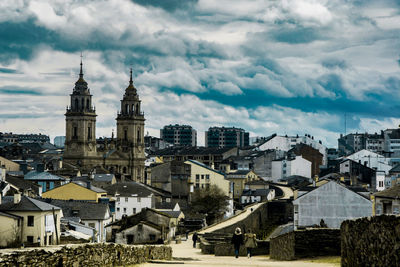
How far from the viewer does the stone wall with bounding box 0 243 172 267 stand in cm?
1252

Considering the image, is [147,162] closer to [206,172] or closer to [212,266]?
[206,172]

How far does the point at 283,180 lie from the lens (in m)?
138

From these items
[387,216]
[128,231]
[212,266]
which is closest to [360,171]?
[128,231]

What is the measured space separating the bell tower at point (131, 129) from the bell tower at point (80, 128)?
25.0ft

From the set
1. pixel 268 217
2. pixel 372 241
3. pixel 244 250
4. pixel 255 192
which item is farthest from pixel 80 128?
pixel 372 241

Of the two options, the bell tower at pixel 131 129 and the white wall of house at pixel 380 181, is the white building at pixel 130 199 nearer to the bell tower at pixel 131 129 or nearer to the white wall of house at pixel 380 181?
the white wall of house at pixel 380 181

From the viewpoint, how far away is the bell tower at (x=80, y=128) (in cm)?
15375

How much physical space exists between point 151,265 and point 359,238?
8471mm

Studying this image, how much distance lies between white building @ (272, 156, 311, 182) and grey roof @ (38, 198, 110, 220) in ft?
279

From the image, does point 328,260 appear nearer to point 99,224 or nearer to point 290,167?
point 99,224

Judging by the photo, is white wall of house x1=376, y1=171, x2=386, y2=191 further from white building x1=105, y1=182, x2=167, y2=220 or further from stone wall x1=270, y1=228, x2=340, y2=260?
stone wall x1=270, y1=228, x2=340, y2=260

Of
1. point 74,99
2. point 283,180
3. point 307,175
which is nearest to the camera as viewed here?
point 283,180

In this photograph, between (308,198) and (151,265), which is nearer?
(151,265)

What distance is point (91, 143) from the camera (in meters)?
156
